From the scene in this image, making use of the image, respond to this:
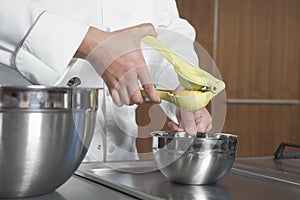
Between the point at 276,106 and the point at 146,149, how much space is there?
6.56 feet

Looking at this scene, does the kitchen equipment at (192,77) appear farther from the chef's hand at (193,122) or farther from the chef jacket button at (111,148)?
the chef jacket button at (111,148)

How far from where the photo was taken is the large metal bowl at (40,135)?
1.95ft

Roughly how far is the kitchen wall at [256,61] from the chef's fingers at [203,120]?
5.10 feet

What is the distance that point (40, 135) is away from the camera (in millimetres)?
606

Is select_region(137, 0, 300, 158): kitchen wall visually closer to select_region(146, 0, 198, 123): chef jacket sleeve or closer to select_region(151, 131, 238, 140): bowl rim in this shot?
select_region(146, 0, 198, 123): chef jacket sleeve

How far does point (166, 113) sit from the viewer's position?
0.82 meters

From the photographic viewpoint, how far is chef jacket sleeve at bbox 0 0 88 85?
2.70 feet

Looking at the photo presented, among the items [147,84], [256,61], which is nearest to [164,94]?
[147,84]

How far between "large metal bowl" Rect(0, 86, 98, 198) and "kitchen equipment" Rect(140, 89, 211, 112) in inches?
4.8

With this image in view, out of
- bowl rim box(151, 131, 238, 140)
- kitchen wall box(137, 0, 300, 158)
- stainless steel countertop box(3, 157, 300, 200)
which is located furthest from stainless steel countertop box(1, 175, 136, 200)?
kitchen wall box(137, 0, 300, 158)

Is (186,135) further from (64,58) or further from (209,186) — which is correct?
(64,58)

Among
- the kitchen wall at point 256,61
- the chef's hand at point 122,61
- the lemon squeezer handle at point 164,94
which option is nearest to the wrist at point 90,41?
the chef's hand at point 122,61

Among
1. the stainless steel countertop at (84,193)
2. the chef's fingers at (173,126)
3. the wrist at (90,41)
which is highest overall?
the wrist at (90,41)

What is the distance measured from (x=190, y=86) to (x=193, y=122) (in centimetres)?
11
